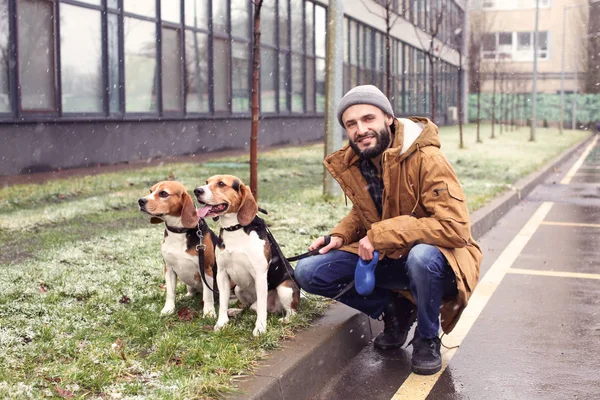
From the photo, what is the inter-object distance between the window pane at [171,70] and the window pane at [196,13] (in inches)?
26.7

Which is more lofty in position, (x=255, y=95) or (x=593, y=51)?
(x=593, y=51)

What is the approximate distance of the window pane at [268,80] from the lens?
2628 cm

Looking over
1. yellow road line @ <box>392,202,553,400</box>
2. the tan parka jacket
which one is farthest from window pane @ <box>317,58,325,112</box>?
the tan parka jacket

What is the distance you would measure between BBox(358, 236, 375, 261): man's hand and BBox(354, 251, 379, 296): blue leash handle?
0.04 m

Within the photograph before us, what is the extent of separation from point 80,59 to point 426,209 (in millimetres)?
13994

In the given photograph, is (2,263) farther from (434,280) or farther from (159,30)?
(159,30)

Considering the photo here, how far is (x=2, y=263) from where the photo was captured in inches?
281

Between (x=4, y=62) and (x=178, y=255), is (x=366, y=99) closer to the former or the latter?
(x=178, y=255)

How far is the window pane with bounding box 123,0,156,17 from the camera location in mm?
18812

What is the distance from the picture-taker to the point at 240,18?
24219 mm

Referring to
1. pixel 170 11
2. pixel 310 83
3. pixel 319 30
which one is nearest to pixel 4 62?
pixel 170 11

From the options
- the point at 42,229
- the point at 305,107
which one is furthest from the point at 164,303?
the point at 305,107

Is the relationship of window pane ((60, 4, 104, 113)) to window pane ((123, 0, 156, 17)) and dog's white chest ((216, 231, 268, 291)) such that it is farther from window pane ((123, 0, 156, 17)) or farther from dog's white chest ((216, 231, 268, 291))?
dog's white chest ((216, 231, 268, 291))

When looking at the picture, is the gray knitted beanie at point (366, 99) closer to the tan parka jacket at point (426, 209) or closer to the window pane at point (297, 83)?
the tan parka jacket at point (426, 209)
